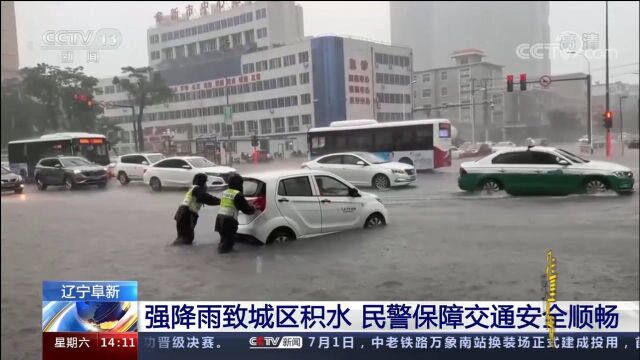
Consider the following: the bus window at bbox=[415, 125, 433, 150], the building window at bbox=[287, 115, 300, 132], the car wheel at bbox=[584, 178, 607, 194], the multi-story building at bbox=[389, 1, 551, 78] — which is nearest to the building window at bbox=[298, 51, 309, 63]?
the building window at bbox=[287, 115, 300, 132]

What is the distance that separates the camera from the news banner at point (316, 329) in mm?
1930

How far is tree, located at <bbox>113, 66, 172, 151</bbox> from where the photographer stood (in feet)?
8.75

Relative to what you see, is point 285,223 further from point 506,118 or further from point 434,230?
point 506,118

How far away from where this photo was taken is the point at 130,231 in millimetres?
3186

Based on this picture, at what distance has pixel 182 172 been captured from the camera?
2625 millimetres

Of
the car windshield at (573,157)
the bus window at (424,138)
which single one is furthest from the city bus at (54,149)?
the car windshield at (573,157)

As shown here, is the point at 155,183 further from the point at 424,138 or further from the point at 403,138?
the point at 424,138

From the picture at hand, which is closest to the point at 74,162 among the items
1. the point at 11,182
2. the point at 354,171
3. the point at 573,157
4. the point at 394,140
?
the point at 11,182

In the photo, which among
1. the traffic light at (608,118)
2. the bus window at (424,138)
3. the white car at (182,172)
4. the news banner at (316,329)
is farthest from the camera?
the traffic light at (608,118)

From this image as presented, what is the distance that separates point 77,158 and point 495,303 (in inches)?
92.7

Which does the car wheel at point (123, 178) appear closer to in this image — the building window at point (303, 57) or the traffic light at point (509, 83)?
the building window at point (303, 57)

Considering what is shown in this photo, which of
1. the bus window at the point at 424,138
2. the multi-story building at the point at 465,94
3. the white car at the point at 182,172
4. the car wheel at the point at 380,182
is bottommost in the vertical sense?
the car wheel at the point at 380,182

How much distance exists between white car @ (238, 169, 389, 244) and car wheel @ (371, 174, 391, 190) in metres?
0.11

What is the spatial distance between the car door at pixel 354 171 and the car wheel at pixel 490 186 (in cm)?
70
